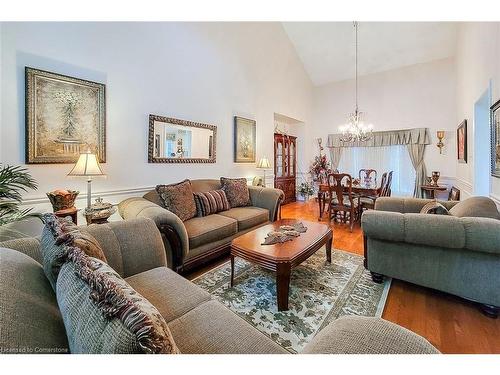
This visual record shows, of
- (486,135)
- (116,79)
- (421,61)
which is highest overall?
(421,61)

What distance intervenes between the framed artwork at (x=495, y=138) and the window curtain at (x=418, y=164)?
10.6 feet

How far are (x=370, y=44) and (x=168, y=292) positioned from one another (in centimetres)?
641

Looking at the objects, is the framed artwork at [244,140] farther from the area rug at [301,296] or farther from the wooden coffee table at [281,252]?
the area rug at [301,296]

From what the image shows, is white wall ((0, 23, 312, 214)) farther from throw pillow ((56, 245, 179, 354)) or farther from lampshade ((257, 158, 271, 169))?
throw pillow ((56, 245, 179, 354))

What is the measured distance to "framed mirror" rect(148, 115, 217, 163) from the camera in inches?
129

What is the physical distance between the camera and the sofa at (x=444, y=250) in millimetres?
1761

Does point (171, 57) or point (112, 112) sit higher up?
point (171, 57)

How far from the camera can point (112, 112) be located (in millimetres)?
2836

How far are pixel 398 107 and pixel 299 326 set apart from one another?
20.0 ft

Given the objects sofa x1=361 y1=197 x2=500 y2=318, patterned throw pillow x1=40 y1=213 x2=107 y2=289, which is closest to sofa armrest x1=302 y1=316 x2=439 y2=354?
patterned throw pillow x1=40 y1=213 x2=107 y2=289

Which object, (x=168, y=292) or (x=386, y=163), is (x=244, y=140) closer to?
(x=168, y=292)

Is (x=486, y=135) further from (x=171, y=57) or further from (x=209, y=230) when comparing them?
(x=171, y=57)

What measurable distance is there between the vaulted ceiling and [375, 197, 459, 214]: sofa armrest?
387 centimetres

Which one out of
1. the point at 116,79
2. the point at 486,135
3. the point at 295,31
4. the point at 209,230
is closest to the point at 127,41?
the point at 116,79
